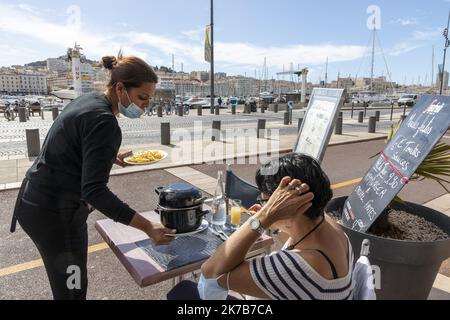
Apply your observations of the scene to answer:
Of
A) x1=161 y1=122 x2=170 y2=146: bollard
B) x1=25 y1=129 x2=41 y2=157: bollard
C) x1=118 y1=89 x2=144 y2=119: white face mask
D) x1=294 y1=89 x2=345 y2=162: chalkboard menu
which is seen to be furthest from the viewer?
x1=161 y1=122 x2=170 y2=146: bollard

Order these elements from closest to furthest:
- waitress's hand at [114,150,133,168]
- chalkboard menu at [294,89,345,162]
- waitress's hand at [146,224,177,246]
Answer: waitress's hand at [146,224,177,246] → waitress's hand at [114,150,133,168] → chalkboard menu at [294,89,345,162]

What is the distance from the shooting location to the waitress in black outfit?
5.65 feet

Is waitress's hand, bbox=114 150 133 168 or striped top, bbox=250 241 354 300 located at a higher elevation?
waitress's hand, bbox=114 150 133 168

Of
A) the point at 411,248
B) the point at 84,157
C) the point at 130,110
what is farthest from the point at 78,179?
the point at 411,248

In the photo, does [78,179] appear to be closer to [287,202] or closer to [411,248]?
[287,202]

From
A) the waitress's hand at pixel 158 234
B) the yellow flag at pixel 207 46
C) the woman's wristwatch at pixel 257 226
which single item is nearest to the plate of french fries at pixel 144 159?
the waitress's hand at pixel 158 234

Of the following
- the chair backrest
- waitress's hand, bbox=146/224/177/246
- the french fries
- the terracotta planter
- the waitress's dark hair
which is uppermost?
the waitress's dark hair

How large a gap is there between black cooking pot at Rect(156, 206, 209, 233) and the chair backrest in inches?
41.4

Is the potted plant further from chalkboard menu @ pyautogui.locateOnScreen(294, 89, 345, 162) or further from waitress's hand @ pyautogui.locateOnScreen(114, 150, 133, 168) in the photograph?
waitress's hand @ pyautogui.locateOnScreen(114, 150, 133, 168)

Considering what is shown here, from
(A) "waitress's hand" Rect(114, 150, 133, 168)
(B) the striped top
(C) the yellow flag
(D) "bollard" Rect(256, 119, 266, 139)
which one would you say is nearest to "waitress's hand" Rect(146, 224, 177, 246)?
(B) the striped top

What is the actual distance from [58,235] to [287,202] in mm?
1485

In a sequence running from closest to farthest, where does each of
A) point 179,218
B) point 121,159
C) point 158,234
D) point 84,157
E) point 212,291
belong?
point 212,291 < point 84,157 < point 158,234 < point 179,218 < point 121,159

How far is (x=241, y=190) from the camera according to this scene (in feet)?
10.3

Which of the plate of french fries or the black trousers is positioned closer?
the black trousers
